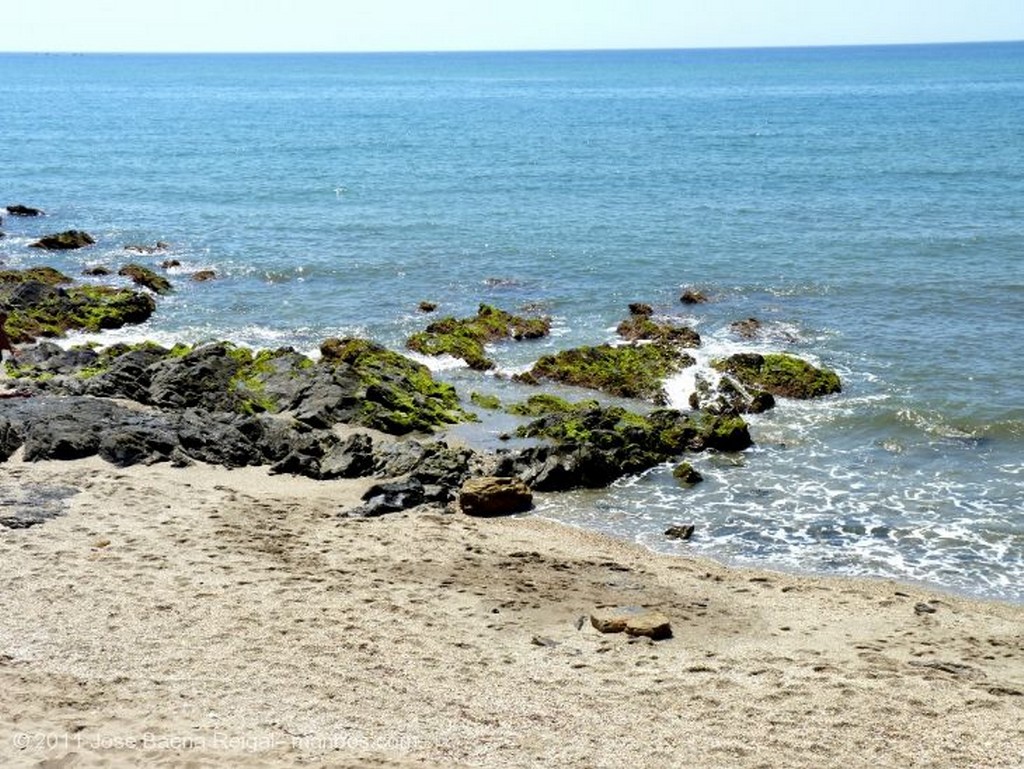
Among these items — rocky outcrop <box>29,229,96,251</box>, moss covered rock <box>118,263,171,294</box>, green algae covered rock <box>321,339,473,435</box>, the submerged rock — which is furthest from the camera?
rocky outcrop <box>29,229,96,251</box>

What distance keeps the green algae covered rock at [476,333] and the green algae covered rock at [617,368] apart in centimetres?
169

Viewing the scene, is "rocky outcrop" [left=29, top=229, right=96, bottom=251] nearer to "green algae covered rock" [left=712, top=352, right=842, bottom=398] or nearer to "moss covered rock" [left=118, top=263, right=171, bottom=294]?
"moss covered rock" [left=118, top=263, right=171, bottom=294]

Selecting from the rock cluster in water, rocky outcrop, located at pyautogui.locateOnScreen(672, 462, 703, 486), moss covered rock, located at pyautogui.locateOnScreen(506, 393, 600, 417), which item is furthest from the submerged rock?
rocky outcrop, located at pyautogui.locateOnScreen(672, 462, 703, 486)

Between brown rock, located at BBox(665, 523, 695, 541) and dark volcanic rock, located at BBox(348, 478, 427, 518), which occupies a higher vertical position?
dark volcanic rock, located at BBox(348, 478, 427, 518)

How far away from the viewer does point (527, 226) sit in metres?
48.9

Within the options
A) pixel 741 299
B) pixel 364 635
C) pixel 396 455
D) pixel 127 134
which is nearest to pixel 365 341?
pixel 396 455

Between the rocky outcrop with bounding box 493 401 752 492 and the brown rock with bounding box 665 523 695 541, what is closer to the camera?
the brown rock with bounding box 665 523 695 541

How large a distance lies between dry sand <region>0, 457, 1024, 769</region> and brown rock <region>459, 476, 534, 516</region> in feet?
2.65

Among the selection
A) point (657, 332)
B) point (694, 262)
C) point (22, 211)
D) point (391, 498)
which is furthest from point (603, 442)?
point (22, 211)

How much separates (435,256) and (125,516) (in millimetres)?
26348

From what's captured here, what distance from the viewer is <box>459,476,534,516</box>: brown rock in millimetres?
20953

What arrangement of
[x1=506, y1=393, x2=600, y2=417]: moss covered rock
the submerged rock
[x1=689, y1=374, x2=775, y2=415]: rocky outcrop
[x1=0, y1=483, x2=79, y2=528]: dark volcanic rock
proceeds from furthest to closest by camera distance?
the submerged rock < [x1=689, y1=374, x2=775, y2=415]: rocky outcrop < [x1=506, y1=393, x2=600, y2=417]: moss covered rock < [x1=0, y1=483, x2=79, y2=528]: dark volcanic rock

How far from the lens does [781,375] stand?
28312 mm

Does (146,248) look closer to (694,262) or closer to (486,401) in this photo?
(694,262)
